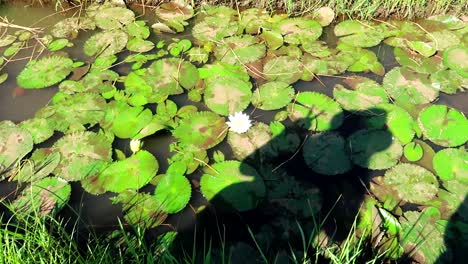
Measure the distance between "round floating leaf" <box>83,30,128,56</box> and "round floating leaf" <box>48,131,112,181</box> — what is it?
645 millimetres

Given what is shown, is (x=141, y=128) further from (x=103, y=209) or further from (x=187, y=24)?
(x=187, y=24)

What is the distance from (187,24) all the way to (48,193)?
1324mm

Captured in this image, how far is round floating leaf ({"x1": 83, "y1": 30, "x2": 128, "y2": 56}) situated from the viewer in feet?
7.59

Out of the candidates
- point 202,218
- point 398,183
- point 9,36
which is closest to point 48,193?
point 202,218

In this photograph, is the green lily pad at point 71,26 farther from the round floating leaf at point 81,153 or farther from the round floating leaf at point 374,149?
the round floating leaf at point 374,149

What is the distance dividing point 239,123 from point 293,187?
0.40 metres

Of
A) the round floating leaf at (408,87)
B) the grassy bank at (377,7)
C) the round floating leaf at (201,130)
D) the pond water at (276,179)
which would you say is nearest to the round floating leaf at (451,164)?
the pond water at (276,179)

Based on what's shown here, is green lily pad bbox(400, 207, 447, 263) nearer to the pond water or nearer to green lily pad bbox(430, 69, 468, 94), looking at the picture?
the pond water

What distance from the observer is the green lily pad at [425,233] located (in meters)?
1.48

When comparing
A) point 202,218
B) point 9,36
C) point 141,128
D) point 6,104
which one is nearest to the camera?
point 202,218

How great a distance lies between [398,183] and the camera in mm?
1687

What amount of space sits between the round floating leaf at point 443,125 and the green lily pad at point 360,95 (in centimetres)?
21

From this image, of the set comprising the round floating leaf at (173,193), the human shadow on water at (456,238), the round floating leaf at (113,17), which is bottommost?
the human shadow on water at (456,238)

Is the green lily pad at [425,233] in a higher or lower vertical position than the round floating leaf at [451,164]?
lower
